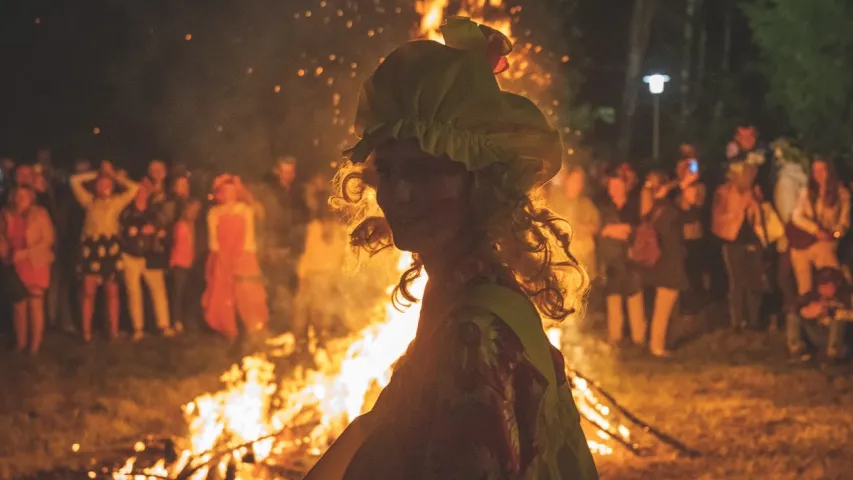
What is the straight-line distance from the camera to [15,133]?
15945 mm

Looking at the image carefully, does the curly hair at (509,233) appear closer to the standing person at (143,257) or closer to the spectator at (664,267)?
the spectator at (664,267)

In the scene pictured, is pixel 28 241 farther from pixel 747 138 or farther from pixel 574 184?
pixel 747 138

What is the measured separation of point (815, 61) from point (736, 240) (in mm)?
8722

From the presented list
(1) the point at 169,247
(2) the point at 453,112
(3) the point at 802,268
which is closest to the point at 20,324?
(1) the point at 169,247

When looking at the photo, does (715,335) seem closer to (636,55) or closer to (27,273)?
(27,273)

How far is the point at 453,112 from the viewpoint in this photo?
188 centimetres

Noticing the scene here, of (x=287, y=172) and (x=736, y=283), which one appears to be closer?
(x=287, y=172)

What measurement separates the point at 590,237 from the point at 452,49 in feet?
26.4

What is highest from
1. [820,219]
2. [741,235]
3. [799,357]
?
[741,235]

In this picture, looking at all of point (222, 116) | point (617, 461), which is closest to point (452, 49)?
point (617, 461)

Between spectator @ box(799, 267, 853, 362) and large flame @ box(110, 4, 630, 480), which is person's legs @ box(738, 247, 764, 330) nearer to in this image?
spectator @ box(799, 267, 853, 362)

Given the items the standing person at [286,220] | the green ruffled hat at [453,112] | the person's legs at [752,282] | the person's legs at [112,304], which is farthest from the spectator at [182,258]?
the green ruffled hat at [453,112]

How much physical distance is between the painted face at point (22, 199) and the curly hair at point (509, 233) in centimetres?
768

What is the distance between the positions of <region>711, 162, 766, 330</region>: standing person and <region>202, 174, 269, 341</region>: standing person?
4.78 m
